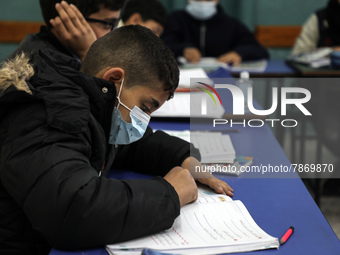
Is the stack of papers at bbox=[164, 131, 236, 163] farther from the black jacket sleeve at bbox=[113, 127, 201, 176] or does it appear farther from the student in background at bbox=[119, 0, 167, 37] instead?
the student in background at bbox=[119, 0, 167, 37]

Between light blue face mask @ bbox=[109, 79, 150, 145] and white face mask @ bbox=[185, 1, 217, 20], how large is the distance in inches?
106

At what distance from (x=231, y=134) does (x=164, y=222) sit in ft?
2.71

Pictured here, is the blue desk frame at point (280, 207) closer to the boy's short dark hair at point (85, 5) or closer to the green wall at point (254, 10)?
the boy's short dark hair at point (85, 5)

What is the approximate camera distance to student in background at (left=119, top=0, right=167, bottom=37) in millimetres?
2643

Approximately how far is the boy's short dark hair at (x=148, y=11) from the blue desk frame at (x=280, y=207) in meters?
1.33

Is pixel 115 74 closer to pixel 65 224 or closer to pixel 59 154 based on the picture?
pixel 59 154

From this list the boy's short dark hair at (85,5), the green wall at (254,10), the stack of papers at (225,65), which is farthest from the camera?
the green wall at (254,10)

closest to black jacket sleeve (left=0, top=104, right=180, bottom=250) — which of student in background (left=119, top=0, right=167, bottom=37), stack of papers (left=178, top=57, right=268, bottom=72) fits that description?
student in background (left=119, top=0, right=167, bottom=37)

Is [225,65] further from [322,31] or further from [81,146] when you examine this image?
[81,146]

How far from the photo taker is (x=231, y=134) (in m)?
1.71

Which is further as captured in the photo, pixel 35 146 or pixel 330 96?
pixel 330 96

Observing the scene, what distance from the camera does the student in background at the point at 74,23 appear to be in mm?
1711

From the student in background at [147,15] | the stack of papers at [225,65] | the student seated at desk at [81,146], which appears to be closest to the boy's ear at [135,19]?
the student in background at [147,15]

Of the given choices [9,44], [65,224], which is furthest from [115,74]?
[9,44]
